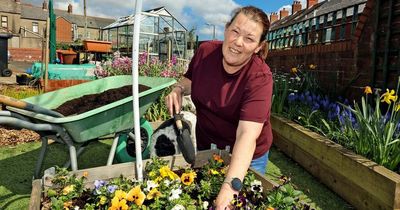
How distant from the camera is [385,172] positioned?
7.99 feet

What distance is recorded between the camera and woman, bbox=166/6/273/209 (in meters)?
1.41

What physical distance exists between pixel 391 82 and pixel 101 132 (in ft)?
11.1

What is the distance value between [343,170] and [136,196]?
2.10 metres

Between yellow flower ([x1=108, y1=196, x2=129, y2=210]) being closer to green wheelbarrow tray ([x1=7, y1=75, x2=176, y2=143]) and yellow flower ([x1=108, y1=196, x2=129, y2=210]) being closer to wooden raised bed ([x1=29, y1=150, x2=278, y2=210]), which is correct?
wooden raised bed ([x1=29, y1=150, x2=278, y2=210])

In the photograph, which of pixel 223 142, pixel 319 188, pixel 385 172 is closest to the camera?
pixel 223 142

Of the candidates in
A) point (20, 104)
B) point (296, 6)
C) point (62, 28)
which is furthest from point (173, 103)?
point (62, 28)

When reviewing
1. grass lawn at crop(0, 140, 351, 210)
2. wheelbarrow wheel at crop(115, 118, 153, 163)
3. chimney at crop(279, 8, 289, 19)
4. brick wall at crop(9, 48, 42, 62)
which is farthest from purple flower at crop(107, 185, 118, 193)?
brick wall at crop(9, 48, 42, 62)

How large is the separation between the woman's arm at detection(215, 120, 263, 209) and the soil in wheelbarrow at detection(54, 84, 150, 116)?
1.92 meters

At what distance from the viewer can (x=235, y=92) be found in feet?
5.75

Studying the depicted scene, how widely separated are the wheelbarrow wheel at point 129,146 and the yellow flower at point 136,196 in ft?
6.49

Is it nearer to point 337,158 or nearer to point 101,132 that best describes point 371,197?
point 337,158

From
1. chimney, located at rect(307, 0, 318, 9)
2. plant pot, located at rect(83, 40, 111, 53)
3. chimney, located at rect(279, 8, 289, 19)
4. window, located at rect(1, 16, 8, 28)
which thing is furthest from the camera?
window, located at rect(1, 16, 8, 28)

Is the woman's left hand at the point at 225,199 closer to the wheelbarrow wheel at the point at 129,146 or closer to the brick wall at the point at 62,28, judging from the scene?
the wheelbarrow wheel at the point at 129,146

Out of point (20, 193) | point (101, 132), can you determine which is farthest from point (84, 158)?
point (101, 132)
